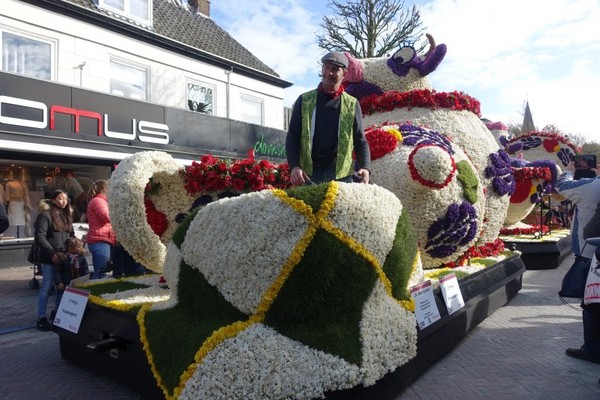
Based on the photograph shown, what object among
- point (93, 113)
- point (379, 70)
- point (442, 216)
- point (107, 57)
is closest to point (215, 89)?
point (107, 57)

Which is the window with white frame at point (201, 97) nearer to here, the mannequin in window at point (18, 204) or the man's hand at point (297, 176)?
the mannequin in window at point (18, 204)

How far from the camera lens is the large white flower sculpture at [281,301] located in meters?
2.54

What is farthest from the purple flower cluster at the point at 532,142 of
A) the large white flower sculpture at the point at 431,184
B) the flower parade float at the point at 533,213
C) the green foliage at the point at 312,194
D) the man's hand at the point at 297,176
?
the green foliage at the point at 312,194

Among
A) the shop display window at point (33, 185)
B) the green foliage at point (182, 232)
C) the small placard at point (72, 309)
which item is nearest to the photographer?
the green foliage at point (182, 232)

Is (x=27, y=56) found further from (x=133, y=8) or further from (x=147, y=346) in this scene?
(x=147, y=346)

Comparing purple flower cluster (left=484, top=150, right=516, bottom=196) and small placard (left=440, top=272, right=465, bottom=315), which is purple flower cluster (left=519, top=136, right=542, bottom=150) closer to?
purple flower cluster (left=484, top=150, right=516, bottom=196)

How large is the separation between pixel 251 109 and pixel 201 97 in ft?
6.91

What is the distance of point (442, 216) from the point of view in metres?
4.72

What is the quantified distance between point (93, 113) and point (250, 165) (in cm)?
824

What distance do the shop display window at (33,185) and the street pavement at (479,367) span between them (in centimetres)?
560

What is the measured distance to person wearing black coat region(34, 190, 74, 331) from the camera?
538 centimetres

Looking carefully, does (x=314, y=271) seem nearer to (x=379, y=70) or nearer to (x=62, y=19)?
(x=379, y=70)

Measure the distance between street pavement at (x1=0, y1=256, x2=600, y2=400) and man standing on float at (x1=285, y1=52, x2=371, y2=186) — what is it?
175 centimetres

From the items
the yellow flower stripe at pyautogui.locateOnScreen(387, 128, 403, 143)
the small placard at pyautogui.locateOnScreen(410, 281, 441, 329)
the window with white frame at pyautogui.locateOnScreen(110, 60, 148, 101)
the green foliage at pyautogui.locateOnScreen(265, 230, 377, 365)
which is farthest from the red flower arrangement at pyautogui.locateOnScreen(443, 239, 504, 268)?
the window with white frame at pyautogui.locateOnScreen(110, 60, 148, 101)
